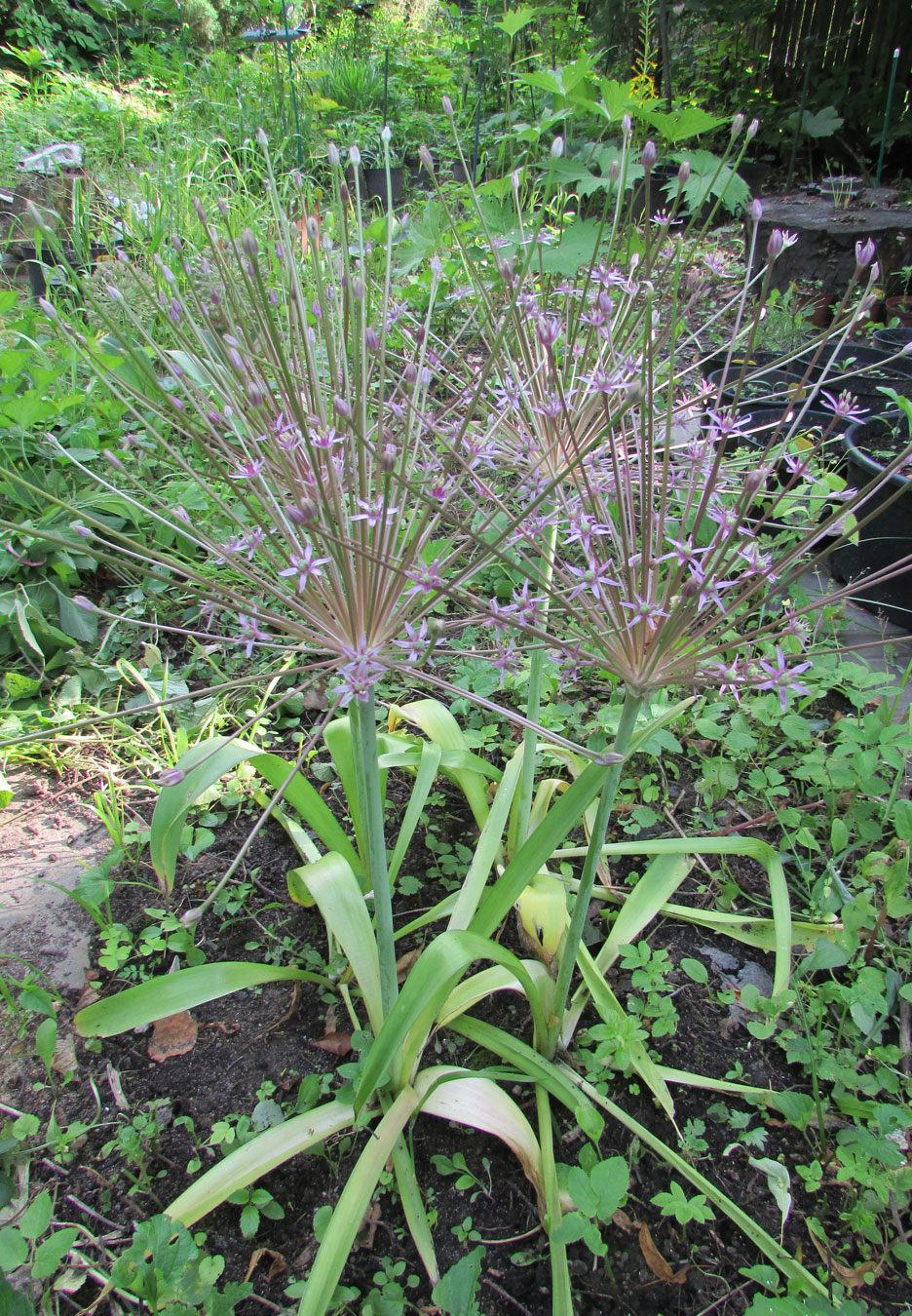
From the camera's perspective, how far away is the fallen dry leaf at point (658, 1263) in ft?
4.66

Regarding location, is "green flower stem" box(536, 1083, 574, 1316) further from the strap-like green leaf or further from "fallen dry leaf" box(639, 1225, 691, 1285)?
the strap-like green leaf

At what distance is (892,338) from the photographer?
489cm

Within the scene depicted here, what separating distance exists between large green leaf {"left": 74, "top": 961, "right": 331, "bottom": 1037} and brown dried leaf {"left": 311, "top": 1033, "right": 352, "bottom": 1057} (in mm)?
275

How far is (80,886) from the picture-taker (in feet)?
6.49

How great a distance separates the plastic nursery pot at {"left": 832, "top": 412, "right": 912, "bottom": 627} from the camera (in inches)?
131

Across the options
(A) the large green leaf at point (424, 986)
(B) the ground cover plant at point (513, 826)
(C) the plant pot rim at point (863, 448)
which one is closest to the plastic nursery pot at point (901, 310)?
(C) the plant pot rim at point (863, 448)

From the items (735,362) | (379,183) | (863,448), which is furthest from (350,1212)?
(379,183)

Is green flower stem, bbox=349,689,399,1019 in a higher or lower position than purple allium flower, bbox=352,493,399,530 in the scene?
lower

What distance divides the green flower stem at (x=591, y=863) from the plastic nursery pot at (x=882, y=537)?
2353 millimetres

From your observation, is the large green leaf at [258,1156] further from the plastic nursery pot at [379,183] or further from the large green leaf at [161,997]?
the plastic nursery pot at [379,183]

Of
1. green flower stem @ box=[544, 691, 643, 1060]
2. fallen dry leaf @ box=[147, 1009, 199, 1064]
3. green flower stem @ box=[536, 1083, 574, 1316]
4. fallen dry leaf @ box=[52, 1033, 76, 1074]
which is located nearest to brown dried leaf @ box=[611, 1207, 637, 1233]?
green flower stem @ box=[536, 1083, 574, 1316]

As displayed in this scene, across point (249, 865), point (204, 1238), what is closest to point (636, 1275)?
point (204, 1238)

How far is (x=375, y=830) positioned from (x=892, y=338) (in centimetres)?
514

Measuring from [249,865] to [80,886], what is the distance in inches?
17.1
